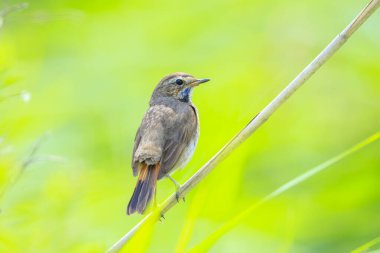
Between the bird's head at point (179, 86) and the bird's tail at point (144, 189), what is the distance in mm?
729

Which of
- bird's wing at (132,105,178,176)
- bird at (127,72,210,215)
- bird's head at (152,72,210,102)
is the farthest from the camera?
bird's head at (152,72,210,102)

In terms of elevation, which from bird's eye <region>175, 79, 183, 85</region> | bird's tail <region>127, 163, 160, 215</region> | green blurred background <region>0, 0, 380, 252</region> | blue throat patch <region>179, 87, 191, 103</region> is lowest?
green blurred background <region>0, 0, 380, 252</region>

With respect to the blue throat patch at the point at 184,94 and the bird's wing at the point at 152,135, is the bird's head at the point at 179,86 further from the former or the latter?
the bird's wing at the point at 152,135

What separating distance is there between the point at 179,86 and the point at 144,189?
1.06 meters

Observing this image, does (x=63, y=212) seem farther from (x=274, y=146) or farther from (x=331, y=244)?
(x=274, y=146)

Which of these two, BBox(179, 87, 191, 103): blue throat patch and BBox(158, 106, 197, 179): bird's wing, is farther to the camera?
BBox(179, 87, 191, 103): blue throat patch

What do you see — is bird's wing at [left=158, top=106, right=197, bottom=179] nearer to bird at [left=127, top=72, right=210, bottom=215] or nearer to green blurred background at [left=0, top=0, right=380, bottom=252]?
bird at [left=127, top=72, right=210, bottom=215]

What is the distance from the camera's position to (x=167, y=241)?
241 inches

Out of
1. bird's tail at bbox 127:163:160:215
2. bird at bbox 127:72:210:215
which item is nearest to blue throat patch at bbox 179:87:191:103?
bird at bbox 127:72:210:215

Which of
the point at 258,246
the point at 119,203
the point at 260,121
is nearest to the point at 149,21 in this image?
the point at 119,203

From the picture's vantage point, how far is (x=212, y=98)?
4.22 metres

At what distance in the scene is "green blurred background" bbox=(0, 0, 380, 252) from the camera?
5.64m

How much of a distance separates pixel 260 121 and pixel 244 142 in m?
0.28

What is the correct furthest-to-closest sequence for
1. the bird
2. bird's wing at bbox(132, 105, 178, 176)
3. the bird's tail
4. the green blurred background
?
1. the green blurred background
2. bird's wing at bbox(132, 105, 178, 176)
3. the bird
4. the bird's tail
